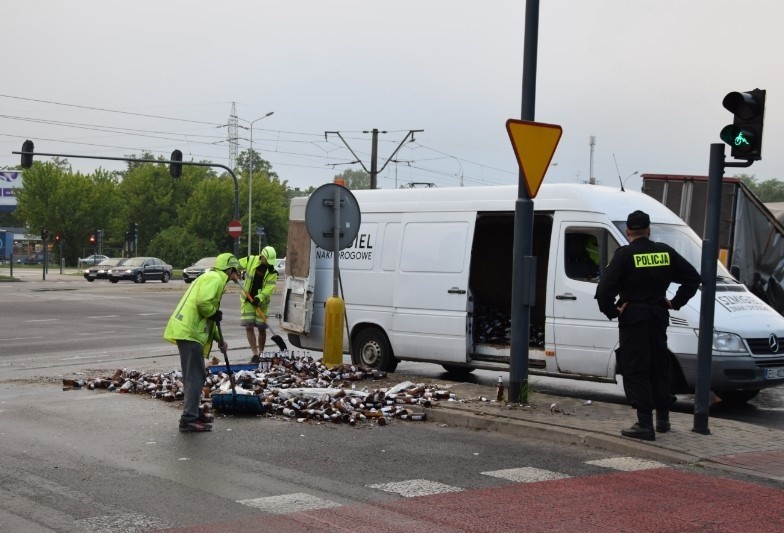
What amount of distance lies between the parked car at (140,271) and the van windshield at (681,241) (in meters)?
49.3

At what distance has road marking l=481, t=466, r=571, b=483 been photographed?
290 inches

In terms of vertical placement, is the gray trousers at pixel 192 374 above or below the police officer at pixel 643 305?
below

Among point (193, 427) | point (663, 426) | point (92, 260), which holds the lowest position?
point (193, 427)

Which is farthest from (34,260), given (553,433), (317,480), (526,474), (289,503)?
(289,503)

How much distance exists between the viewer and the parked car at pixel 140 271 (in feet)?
190

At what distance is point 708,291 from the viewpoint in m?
8.91

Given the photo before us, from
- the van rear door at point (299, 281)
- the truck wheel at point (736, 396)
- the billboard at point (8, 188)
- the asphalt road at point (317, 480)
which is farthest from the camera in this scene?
the billboard at point (8, 188)

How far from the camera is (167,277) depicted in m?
59.8

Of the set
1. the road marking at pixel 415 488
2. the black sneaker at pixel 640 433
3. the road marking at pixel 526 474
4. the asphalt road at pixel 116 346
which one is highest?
the black sneaker at pixel 640 433

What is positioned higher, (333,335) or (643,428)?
(333,335)

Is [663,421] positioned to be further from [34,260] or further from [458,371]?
[34,260]

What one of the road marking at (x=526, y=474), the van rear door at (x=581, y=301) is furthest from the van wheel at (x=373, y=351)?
the road marking at (x=526, y=474)

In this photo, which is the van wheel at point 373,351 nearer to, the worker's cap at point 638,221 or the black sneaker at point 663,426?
the black sneaker at point 663,426

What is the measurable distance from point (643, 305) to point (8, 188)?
99308mm
